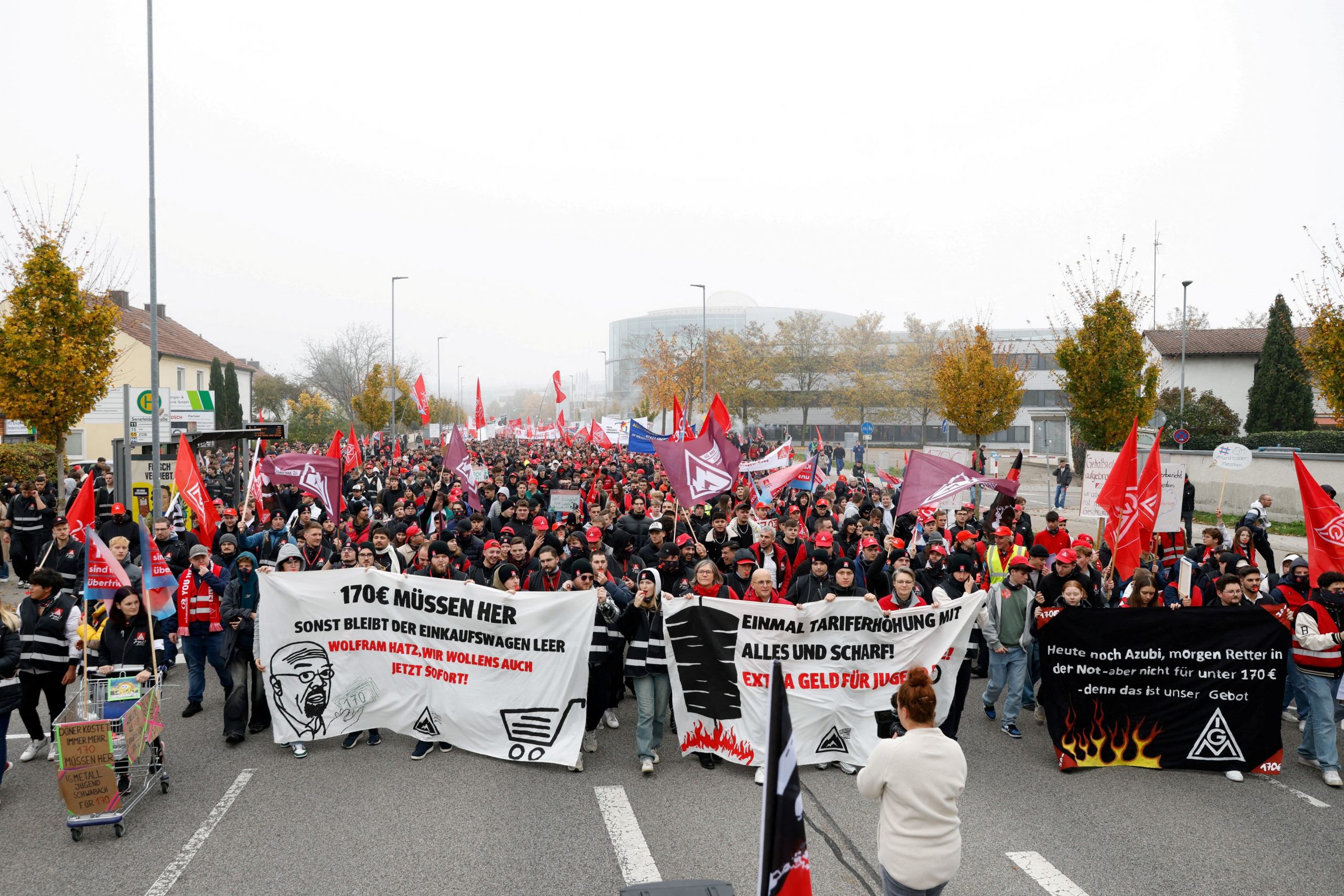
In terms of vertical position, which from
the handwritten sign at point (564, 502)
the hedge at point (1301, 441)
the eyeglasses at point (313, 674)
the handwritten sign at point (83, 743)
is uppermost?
the hedge at point (1301, 441)

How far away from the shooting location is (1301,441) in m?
31.1

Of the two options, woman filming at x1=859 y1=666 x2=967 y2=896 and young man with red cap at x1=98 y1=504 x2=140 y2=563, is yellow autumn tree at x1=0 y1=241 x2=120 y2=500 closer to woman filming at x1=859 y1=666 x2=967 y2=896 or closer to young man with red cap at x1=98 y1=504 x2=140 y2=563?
young man with red cap at x1=98 y1=504 x2=140 y2=563

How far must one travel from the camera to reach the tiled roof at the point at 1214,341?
161 ft

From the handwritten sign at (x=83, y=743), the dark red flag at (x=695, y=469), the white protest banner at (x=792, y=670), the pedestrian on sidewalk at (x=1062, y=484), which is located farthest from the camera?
the pedestrian on sidewalk at (x=1062, y=484)

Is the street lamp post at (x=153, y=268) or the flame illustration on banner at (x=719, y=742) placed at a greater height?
the street lamp post at (x=153, y=268)

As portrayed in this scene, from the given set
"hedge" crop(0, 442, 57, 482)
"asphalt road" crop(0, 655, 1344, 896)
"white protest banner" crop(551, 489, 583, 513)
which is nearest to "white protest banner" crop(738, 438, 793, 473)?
"white protest banner" crop(551, 489, 583, 513)

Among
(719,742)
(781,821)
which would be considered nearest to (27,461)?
(719,742)

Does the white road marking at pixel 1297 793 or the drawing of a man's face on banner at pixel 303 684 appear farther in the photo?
the drawing of a man's face on banner at pixel 303 684

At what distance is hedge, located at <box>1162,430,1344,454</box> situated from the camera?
3036 centimetres

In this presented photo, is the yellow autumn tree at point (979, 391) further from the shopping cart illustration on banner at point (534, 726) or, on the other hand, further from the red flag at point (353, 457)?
the shopping cart illustration on banner at point (534, 726)

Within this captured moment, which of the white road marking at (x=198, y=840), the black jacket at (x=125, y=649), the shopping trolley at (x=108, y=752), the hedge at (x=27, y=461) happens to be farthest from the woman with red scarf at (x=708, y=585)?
the hedge at (x=27, y=461)

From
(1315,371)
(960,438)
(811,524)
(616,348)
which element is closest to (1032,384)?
(960,438)

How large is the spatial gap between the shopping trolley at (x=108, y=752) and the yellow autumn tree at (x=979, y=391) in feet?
95.2

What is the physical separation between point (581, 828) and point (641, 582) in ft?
7.42
